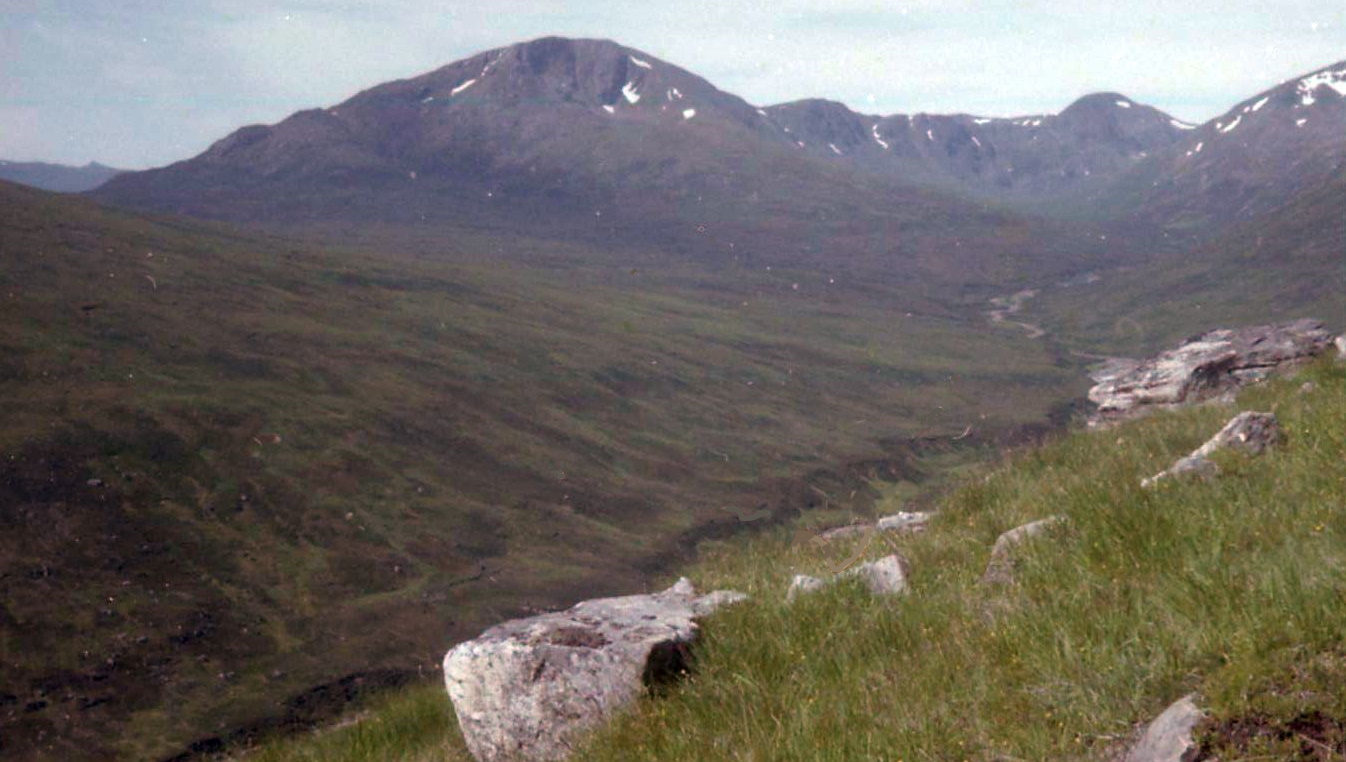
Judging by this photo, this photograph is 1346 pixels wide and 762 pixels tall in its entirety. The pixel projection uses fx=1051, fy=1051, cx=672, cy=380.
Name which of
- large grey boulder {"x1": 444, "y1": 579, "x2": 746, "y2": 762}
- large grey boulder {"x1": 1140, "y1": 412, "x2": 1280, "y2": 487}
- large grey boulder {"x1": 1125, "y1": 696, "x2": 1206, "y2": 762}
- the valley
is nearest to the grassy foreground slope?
Answer: large grey boulder {"x1": 1125, "y1": 696, "x2": 1206, "y2": 762}

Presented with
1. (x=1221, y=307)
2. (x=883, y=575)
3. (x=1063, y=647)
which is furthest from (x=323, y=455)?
(x=1221, y=307)

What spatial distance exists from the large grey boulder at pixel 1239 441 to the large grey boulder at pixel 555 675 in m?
4.03

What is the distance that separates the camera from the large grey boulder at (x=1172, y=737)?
179 inches

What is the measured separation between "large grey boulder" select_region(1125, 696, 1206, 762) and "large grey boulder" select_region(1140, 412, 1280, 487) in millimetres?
4067

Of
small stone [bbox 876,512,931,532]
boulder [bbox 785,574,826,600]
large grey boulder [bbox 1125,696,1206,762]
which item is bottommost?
small stone [bbox 876,512,931,532]

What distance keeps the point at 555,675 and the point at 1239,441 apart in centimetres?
607

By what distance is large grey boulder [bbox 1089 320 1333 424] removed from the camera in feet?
73.7

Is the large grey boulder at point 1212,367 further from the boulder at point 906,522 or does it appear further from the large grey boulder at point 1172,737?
the large grey boulder at point 1172,737

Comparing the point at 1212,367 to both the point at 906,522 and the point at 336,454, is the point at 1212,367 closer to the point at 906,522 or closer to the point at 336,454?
the point at 906,522

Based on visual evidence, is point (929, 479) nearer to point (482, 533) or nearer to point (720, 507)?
point (720, 507)

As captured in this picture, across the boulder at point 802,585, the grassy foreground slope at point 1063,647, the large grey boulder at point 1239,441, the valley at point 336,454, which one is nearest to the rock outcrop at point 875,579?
the boulder at point 802,585

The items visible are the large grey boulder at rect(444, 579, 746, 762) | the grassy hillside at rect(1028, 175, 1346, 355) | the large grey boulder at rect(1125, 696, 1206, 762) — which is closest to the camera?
the large grey boulder at rect(1125, 696, 1206, 762)

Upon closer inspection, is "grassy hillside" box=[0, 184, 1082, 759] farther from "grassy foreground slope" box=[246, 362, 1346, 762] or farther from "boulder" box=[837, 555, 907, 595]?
"grassy foreground slope" box=[246, 362, 1346, 762]

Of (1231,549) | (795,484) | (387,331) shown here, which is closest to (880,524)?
(1231,549)
